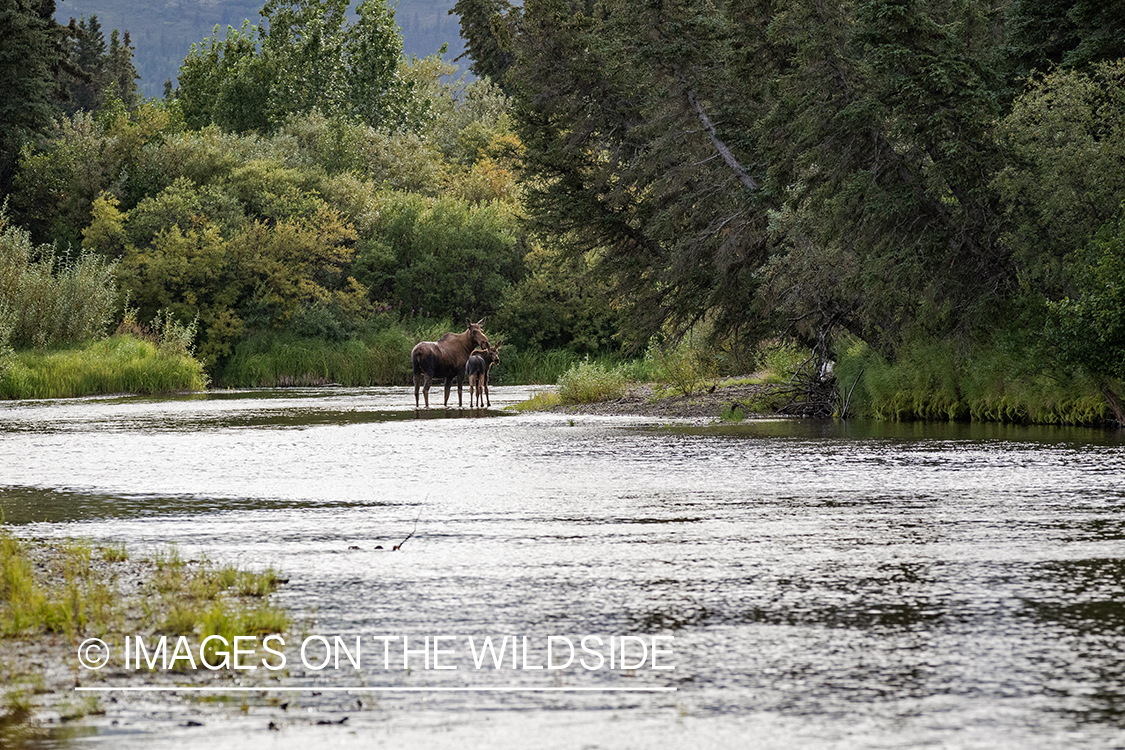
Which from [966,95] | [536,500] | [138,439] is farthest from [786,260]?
[536,500]

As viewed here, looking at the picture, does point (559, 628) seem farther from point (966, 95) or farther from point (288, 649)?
point (966, 95)

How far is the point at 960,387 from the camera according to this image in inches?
992

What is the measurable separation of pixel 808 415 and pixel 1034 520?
17.7 meters

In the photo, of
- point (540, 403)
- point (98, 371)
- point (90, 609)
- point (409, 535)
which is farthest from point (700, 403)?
point (90, 609)

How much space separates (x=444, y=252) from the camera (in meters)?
61.6

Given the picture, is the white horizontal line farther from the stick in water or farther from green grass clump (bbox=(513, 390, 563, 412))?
green grass clump (bbox=(513, 390, 563, 412))

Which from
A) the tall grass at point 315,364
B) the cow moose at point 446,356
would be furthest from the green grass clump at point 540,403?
the tall grass at point 315,364

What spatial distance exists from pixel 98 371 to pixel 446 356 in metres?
14.0

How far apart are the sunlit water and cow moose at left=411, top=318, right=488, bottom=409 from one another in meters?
13.4

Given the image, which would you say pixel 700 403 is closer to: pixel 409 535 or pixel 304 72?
pixel 409 535

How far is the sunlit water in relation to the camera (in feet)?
17.5

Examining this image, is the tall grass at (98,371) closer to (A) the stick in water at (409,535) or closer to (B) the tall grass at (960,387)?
(B) the tall grass at (960,387)

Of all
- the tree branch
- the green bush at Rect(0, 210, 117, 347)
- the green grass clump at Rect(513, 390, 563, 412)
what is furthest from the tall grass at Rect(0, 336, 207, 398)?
the tree branch

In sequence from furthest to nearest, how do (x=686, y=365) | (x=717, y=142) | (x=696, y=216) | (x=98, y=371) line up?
(x=98, y=371) → (x=686, y=365) → (x=696, y=216) → (x=717, y=142)
